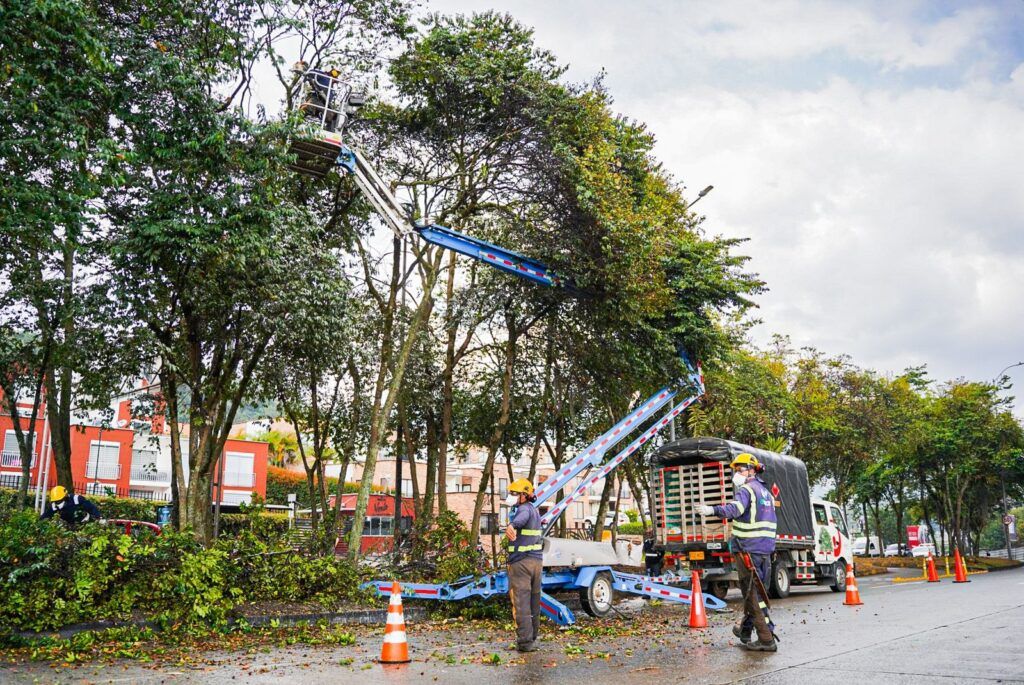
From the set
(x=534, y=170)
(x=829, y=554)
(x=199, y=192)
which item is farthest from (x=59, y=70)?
(x=829, y=554)

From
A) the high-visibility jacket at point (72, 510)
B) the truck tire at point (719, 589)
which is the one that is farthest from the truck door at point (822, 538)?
the high-visibility jacket at point (72, 510)

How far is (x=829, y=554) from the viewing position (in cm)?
2064

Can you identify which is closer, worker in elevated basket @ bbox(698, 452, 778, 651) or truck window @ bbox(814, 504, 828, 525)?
worker in elevated basket @ bbox(698, 452, 778, 651)

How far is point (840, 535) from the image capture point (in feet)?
70.3

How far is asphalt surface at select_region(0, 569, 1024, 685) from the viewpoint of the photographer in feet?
24.3

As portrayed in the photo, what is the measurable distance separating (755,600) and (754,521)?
2.73ft

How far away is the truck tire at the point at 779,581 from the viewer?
1814cm

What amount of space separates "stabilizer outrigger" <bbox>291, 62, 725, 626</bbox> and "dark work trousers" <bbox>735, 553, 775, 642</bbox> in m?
2.99

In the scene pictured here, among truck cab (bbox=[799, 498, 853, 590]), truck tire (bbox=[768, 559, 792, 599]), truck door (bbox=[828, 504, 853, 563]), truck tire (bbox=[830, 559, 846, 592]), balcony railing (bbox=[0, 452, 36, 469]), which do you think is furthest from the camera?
balcony railing (bbox=[0, 452, 36, 469])

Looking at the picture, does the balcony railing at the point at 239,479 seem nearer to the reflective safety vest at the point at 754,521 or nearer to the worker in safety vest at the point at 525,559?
Result: the worker in safety vest at the point at 525,559

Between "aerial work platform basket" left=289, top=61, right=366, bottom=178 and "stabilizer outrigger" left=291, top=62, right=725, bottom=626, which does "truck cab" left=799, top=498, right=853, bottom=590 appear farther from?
"aerial work platform basket" left=289, top=61, right=366, bottom=178

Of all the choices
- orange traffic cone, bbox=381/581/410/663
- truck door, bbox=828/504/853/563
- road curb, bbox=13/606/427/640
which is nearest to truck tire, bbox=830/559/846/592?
truck door, bbox=828/504/853/563

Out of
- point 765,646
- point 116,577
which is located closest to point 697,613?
point 765,646

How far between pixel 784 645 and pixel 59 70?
35.4 feet
